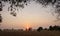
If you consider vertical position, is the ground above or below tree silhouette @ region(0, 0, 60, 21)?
below

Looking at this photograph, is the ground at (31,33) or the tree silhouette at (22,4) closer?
the ground at (31,33)

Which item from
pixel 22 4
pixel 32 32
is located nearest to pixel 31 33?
pixel 32 32

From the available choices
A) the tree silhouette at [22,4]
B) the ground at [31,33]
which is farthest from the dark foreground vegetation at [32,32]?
the tree silhouette at [22,4]

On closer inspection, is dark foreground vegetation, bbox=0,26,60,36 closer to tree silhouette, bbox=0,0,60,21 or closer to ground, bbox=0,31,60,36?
ground, bbox=0,31,60,36

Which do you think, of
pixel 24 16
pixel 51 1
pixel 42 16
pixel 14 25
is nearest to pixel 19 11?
pixel 24 16

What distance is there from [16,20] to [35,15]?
0.98 feet

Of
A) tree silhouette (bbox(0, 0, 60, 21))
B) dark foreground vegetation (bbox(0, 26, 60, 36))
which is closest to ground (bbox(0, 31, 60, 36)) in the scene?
dark foreground vegetation (bbox(0, 26, 60, 36))

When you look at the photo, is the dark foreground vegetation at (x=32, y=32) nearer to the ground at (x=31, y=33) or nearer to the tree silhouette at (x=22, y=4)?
the ground at (x=31, y=33)

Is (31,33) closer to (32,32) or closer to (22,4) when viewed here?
(32,32)

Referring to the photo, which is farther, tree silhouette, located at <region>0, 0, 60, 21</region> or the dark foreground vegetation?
tree silhouette, located at <region>0, 0, 60, 21</region>

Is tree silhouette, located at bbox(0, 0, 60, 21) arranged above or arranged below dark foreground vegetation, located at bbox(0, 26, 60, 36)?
above

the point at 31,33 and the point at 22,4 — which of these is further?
the point at 22,4

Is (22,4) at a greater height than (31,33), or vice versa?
(22,4)

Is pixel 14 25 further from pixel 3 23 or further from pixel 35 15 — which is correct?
pixel 35 15
